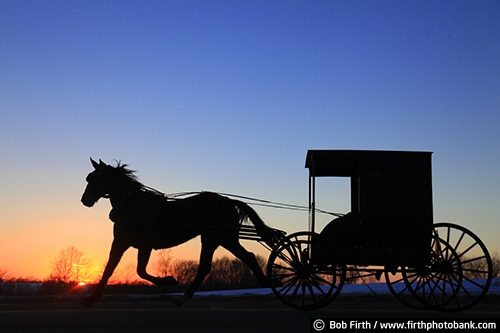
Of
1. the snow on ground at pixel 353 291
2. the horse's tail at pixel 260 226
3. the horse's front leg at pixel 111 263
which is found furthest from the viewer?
the snow on ground at pixel 353 291

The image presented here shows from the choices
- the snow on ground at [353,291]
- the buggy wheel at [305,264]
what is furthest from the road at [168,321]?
the snow on ground at [353,291]

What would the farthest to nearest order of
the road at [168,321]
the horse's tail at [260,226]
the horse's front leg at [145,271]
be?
the horse's front leg at [145,271], the horse's tail at [260,226], the road at [168,321]

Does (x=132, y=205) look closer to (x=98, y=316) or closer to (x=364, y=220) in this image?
(x=98, y=316)

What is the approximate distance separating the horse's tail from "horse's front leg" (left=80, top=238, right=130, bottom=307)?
2169 millimetres

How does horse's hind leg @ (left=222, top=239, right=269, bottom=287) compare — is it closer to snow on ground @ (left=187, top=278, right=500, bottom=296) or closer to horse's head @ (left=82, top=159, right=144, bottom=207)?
horse's head @ (left=82, top=159, right=144, bottom=207)

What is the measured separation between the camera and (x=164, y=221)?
1114 cm

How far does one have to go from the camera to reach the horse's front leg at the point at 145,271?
37.0 feet

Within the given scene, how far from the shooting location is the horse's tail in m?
11.0

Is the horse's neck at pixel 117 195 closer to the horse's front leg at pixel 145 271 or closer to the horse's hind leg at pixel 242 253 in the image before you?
the horse's front leg at pixel 145 271

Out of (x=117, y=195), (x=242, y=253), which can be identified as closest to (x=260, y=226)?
→ (x=242, y=253)

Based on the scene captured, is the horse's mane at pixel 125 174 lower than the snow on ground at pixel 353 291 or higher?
higher

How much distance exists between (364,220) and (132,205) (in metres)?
4.13

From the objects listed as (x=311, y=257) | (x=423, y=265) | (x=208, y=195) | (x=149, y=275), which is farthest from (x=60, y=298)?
(x=423, y=265)

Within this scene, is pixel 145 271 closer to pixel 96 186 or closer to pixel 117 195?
pixel 117 195
